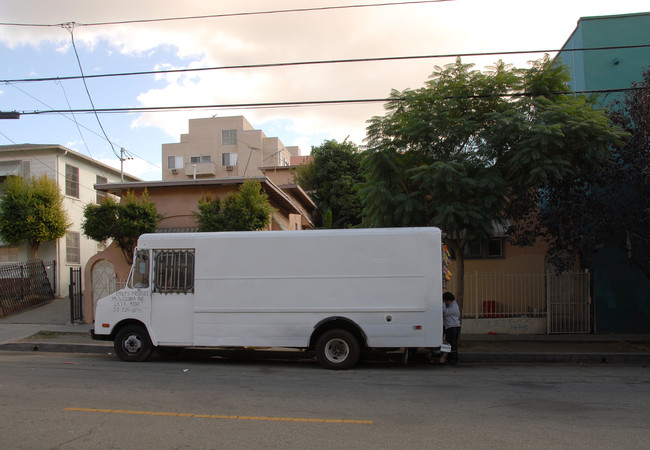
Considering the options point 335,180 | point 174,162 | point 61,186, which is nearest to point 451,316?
point 61,186

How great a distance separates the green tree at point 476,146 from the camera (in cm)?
1149

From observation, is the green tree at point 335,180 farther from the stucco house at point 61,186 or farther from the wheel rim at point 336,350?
the wheel rim at point 336,350

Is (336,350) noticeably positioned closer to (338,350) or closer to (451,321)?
(338,350)

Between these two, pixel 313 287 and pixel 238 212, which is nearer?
pixel 313 287

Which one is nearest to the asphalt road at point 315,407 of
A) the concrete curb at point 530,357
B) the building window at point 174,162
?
the concrete curb at point 530,357

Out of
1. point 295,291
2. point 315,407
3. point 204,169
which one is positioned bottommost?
point 315,407

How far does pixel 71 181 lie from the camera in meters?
25.0

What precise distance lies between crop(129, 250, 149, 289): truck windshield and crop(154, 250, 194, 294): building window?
0.19 metres

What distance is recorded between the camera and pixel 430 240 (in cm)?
991

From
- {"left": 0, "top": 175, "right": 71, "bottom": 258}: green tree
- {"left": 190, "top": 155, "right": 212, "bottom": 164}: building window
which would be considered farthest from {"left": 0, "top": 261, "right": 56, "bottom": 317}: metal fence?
{"left": 190, "top": 155, "right": 212, "bottom": 164}: building window

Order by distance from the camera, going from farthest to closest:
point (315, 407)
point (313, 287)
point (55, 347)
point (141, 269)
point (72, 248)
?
1. point (72, 248)
2. point (55, 347)
3. point (141, 269)
4. point (313, 287)
5. point (315, 407)

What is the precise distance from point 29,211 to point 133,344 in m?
13.6

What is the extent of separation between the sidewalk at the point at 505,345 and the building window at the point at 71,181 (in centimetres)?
983

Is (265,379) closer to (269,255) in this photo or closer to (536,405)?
(269,255)
